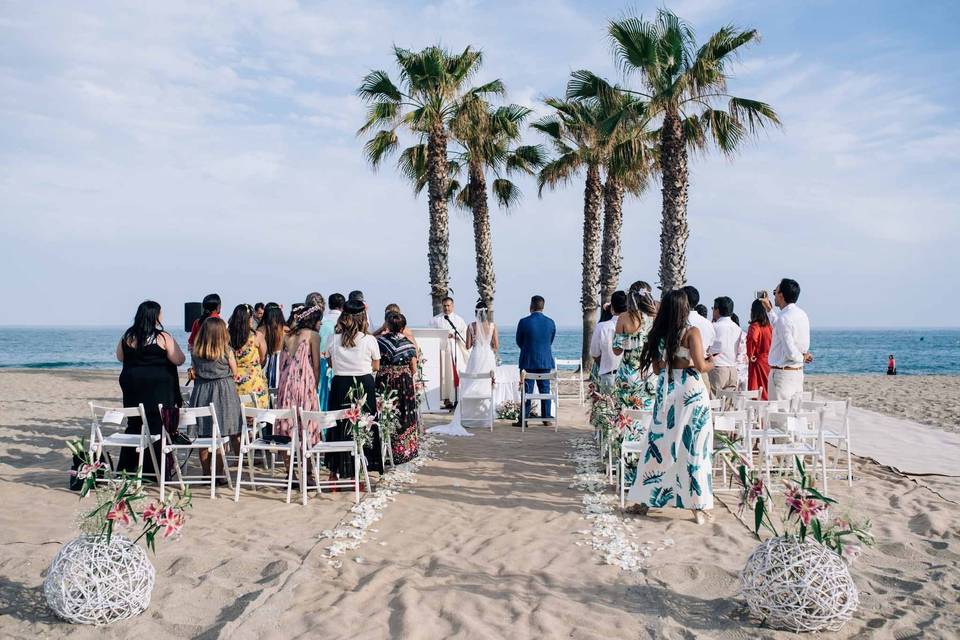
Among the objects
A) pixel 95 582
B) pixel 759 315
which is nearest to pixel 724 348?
pixel 759 315

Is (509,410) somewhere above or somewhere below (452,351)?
below

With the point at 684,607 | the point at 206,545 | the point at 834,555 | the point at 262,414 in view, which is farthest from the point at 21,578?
the point at 834,555

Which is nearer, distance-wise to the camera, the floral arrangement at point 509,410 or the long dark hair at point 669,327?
the long dark hair at point 669,327

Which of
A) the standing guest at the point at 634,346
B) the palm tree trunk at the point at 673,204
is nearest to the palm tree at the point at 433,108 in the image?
the palm tree trunk at the point at 673,204

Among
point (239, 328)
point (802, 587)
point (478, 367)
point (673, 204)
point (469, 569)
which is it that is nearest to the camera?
point (802, 587)

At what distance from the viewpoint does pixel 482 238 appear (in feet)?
66.3

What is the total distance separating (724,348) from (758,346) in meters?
0.40

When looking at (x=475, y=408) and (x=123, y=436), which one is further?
(x=475, y=408)

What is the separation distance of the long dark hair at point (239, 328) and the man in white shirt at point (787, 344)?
5.47m

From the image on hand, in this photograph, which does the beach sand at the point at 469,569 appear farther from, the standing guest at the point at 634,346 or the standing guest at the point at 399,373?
the standing guest at the point at 634,346

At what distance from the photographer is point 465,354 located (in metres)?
13.4

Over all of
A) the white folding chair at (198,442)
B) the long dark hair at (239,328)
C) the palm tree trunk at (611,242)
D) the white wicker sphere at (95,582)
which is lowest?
the white wicker sphere at (95,582)

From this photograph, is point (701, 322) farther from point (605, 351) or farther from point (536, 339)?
point (536, 339)

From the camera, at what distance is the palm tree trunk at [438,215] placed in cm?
1780
